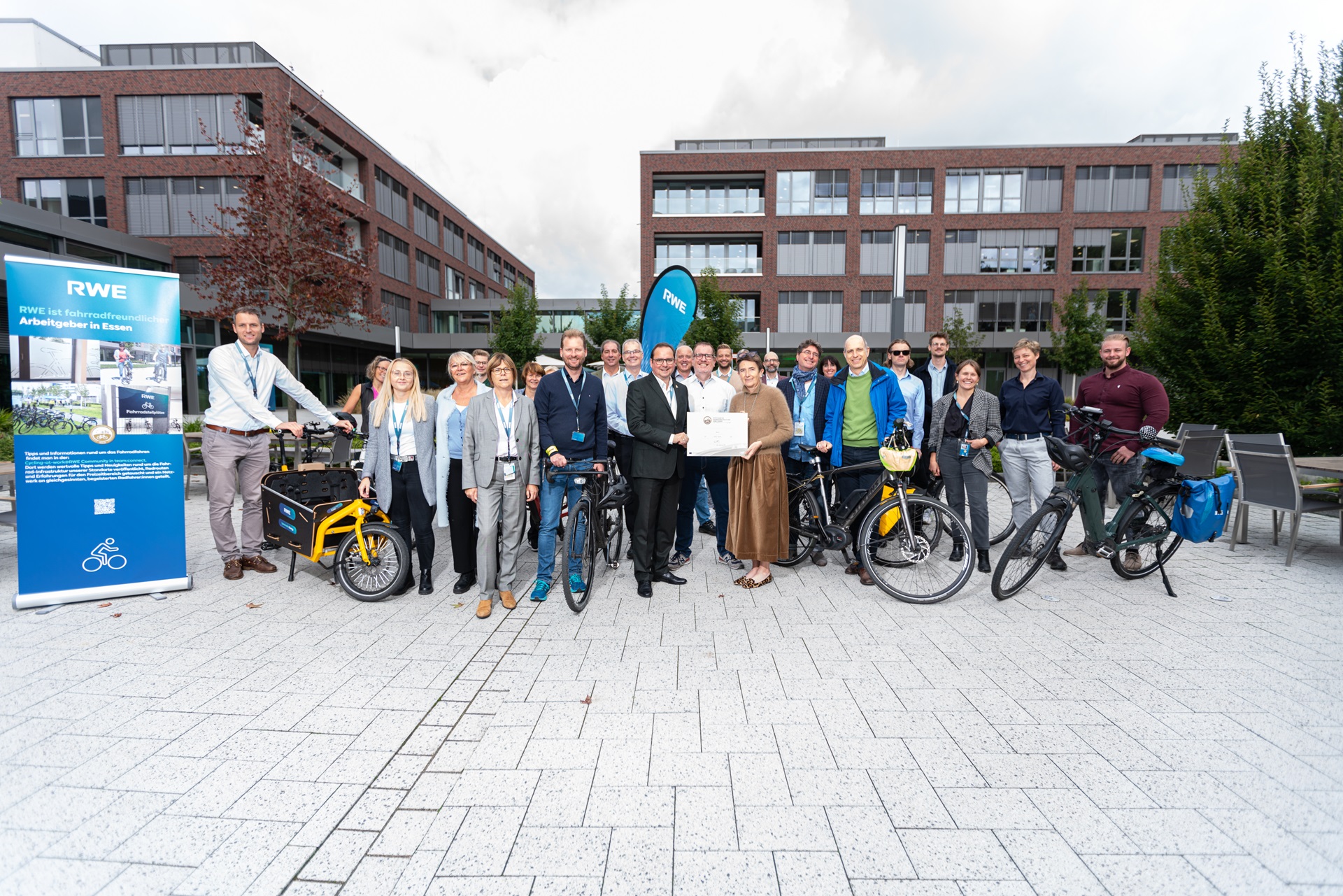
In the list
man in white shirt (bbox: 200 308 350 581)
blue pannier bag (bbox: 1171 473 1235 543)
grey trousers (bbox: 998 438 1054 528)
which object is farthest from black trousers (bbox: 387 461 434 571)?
blue pannier bag (bbox: 1171 473 1235 543)

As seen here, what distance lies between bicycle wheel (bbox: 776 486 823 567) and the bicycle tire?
41.8 inches

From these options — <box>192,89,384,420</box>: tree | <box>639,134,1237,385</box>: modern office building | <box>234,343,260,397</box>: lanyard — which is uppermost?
<box>639,134,1237,385</box>: modern office building

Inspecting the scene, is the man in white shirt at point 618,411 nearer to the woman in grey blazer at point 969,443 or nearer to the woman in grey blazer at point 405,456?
the woman in grey blazer at point 405,456

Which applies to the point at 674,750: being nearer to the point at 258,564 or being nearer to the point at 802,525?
the point at 802,525

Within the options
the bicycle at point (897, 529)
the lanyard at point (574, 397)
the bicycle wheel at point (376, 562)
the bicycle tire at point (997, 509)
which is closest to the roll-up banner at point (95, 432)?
the bicycle wheel at point (376, 562)

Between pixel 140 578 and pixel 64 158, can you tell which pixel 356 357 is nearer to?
pixel 64 158

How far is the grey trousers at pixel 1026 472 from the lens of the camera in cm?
581

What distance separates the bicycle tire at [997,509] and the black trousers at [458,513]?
4068mm

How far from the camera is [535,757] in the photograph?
2.78m

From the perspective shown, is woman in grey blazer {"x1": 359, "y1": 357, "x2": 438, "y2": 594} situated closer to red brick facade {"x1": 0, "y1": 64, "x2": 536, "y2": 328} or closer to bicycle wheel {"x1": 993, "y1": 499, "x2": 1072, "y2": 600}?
bicycle wheel {"x1": 993, "y1": 499, "x2": 1072, "y2": 600}

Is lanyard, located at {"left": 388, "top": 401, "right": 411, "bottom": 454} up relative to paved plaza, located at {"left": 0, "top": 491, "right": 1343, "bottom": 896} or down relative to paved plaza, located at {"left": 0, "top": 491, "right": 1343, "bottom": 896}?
up

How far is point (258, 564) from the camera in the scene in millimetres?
5742

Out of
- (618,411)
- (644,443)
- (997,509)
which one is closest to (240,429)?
(618,411)

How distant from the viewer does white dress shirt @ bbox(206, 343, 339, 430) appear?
5355 millimetres
